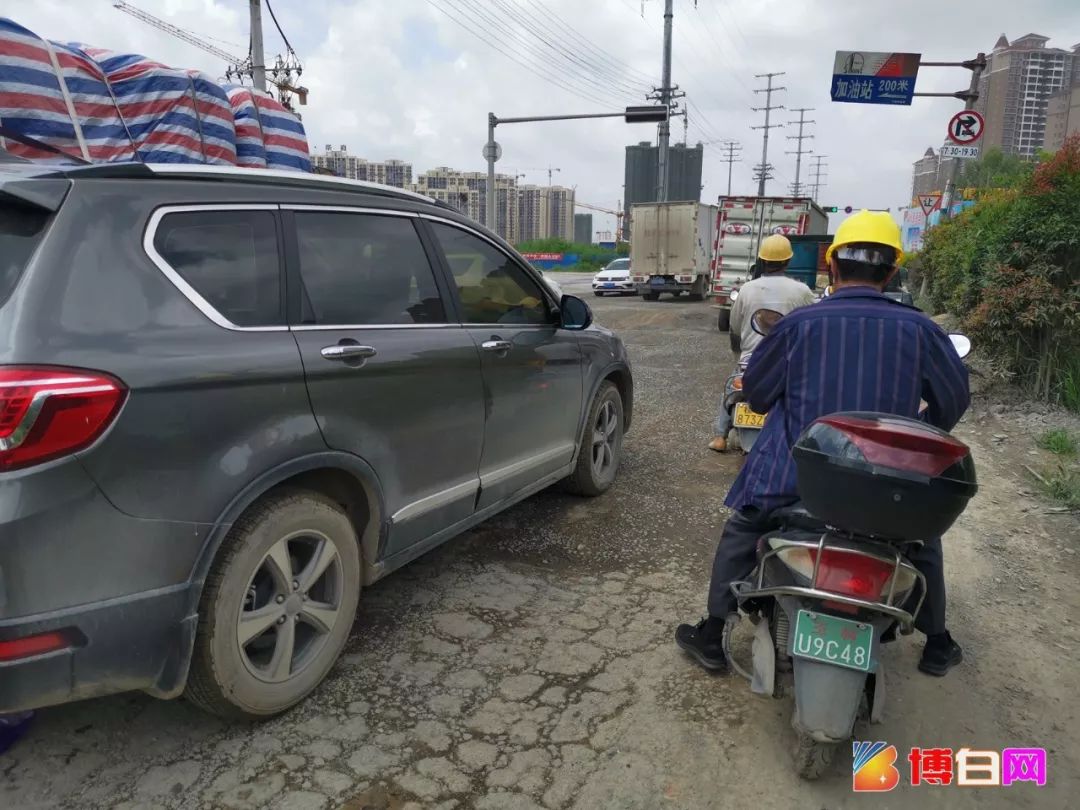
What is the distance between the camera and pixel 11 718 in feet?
8.11

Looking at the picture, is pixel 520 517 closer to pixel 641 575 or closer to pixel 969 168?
pixel 641 575

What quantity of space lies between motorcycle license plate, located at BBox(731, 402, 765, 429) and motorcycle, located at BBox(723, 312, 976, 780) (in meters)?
2.89

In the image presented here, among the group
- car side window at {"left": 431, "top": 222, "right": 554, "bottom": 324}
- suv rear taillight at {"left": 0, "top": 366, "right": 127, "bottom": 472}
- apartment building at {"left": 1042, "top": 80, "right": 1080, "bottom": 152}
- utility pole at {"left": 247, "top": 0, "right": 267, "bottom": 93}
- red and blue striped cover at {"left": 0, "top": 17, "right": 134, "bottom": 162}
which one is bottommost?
suv rear taillight at {"left": 0, "top": 366, "right": 127, "bottom": 472}

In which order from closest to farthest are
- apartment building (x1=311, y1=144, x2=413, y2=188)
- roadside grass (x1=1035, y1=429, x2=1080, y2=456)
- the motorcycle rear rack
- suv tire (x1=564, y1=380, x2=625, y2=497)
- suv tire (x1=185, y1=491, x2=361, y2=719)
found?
the motorcycle rear rack
suv tire (x1=185, y1=491, x2=361, y2=719)
suv tire (x1=564, y1=380, x2=625, y2=497)
roadside grass (x1=1035, y1=429, x2=1080, y2=456)
apartment building (x1=311, y1=144, x2=413, y2=188)

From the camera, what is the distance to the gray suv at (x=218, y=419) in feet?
6.29

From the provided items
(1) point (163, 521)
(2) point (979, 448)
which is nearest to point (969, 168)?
(2) point (979, 448)

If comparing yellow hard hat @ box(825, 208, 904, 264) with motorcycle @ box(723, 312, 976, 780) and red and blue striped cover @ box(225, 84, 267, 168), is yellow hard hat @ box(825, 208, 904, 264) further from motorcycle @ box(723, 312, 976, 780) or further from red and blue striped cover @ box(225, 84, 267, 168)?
red and blue striped cover @ box(225, 84, 267, 168)

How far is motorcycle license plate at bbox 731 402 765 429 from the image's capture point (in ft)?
17.4

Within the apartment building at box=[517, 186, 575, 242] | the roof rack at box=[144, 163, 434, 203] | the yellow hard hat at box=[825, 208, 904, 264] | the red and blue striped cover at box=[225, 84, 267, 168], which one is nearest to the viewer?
the roof rack at box=[144, 163, 434, 203]

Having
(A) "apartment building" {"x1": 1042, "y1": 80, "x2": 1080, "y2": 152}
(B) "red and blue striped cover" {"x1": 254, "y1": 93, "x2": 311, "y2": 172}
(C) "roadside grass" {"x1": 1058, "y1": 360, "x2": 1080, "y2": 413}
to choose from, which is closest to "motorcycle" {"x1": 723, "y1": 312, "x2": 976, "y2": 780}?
(B) "red and blue striped cover" {"x1": 254, "y1": 93, "x2": 311, "y2": 172}

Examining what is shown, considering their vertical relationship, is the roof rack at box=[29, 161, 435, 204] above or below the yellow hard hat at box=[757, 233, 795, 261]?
above

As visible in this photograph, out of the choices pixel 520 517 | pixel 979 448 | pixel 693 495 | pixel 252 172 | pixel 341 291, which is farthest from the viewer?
pixel 979 448

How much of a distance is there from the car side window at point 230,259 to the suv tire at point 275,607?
629 mm

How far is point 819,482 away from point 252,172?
213 centimetres
